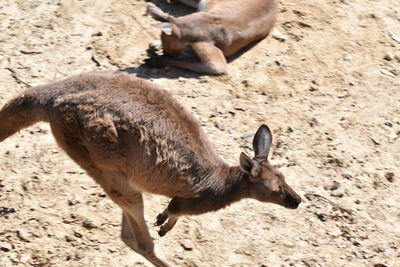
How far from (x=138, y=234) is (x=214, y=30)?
3.72 metres

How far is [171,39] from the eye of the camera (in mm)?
7785

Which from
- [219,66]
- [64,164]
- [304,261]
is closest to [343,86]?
[219,66]

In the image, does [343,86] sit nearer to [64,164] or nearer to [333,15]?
[333,15]

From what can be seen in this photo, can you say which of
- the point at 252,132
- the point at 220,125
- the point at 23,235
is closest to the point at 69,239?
the point at 23,235

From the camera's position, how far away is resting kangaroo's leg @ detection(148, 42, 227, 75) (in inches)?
297

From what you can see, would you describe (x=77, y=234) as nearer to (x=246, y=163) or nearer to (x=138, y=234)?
(x=138, y=234)

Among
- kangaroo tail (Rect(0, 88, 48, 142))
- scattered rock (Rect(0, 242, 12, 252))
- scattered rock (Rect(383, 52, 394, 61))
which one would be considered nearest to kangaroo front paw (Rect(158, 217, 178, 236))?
scattered rock (Rect(0, 242, 12, 252))

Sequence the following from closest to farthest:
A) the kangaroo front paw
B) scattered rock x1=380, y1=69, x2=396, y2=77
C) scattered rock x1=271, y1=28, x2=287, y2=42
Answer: the kangaroo front paw
scattered rock x1=380, y1=69, x2=396, y2=77
scattered rock x1=271, y1=28, x2=287, y2=42

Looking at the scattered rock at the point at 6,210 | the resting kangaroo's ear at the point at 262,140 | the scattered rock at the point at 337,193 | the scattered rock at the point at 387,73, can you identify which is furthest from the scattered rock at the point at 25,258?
the scattered rock at the point at 387,73

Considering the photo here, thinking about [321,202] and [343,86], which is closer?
[321,202]

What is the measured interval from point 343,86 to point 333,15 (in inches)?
55.1

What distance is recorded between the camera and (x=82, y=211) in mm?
5520

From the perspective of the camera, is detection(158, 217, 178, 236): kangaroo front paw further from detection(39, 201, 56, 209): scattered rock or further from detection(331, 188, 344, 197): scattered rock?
detection(331, 188, 344, 197): scattered rock

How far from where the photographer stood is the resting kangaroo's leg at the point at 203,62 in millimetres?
7531
